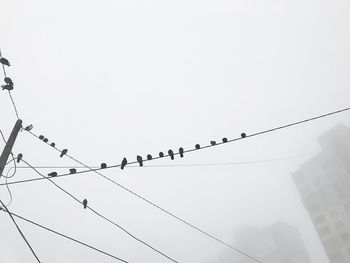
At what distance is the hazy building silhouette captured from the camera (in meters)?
95.4

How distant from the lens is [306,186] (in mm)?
112625

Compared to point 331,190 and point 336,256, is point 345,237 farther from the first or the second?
point 331,190

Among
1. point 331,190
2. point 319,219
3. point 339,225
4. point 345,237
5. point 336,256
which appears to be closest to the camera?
point 345,237

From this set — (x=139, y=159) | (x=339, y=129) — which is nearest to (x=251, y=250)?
(x=339, y=129)

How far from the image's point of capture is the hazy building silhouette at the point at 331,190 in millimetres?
95438

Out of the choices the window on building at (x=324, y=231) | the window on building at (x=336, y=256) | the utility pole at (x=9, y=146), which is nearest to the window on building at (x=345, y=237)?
the window on building at (x=336, y=256)

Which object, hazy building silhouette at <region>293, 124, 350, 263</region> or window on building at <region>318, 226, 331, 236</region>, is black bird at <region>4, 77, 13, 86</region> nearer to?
hazy building silhouette at <region>293, 124, 350, 263</region>

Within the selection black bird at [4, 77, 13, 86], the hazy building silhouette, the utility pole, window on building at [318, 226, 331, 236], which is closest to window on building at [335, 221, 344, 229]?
the hazy building silhouette

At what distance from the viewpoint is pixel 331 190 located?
105 meters

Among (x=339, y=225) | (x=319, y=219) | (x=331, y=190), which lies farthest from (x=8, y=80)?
(x=331, y=190)

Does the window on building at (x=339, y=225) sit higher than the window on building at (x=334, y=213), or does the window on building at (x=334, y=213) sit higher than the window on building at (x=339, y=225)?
the window on building at (x=334, y=213)

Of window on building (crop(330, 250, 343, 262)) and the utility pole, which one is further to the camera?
window on building (crop(330, 250, 343, 262))

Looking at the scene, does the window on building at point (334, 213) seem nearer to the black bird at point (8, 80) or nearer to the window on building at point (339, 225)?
the window on building at point (339, 225)

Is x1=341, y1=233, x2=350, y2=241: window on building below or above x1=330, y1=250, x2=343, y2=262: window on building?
above
